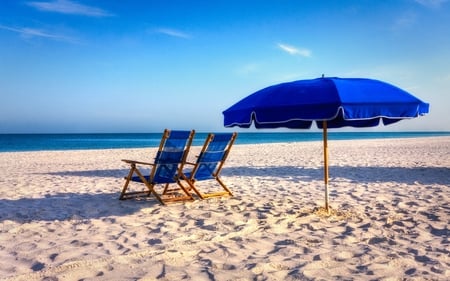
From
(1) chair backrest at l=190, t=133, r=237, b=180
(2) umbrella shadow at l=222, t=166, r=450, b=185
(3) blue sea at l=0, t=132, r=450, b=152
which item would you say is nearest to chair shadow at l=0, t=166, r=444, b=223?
(2) umbrella shadow at l=222, t=166, r=450, b=185

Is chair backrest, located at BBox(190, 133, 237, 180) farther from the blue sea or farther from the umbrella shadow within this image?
the blue sea

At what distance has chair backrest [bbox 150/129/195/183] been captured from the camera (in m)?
5.35

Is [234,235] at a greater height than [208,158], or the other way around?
[208,158]

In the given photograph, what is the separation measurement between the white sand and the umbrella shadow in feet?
2.99

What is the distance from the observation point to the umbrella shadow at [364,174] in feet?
25.4

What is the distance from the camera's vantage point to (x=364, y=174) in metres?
8.69

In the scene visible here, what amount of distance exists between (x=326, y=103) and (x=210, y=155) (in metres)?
2.42

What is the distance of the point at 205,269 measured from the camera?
2992 mm

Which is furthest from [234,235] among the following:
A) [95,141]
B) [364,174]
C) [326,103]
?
[95,141]

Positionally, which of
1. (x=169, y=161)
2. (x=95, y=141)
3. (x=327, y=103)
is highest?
(x=327, y=103)

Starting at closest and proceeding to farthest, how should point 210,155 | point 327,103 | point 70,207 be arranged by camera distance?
point 327,103 < point 70,207 < point 210,155

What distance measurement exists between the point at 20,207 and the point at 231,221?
289 centimetres

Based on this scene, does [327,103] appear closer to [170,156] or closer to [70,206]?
[170,156]

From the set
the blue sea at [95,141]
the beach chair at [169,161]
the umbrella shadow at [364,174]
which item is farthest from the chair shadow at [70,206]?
the blue sea at [95,141]
